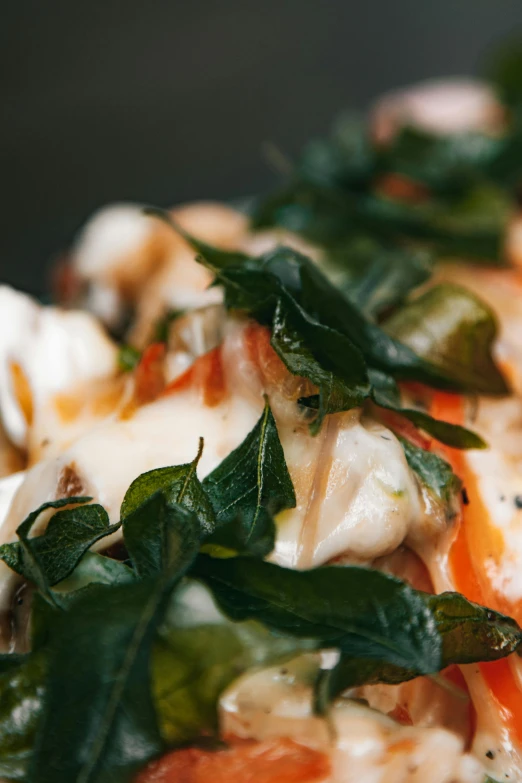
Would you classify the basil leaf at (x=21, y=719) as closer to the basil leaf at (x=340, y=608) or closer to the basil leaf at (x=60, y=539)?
the basil leaf at (x=60, y=539)

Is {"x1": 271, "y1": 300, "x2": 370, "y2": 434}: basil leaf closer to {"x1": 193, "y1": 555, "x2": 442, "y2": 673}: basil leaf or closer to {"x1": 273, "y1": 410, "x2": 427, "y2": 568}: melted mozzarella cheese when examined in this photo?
{"x1": 273, "y1": 410, "x2": 427, "y2": 568}: melted mozzarella cheese

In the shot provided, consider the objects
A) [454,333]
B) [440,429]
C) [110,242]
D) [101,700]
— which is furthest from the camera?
[110,242]

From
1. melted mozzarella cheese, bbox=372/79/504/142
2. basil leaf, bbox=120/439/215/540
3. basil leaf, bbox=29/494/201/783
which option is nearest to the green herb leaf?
basil leaf, bbox=29/494/201/783

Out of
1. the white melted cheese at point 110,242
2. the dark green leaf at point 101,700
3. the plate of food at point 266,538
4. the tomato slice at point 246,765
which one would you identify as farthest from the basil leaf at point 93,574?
the white melted cheese at point 110,242

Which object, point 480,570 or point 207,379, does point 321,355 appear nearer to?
point 207,379

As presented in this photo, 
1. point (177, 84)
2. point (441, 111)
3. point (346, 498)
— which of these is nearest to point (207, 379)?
point (346, 498)

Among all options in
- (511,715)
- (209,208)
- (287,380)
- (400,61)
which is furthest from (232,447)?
(400,61)

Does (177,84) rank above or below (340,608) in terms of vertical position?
above

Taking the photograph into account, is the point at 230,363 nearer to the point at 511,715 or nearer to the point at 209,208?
the point at 511,715
